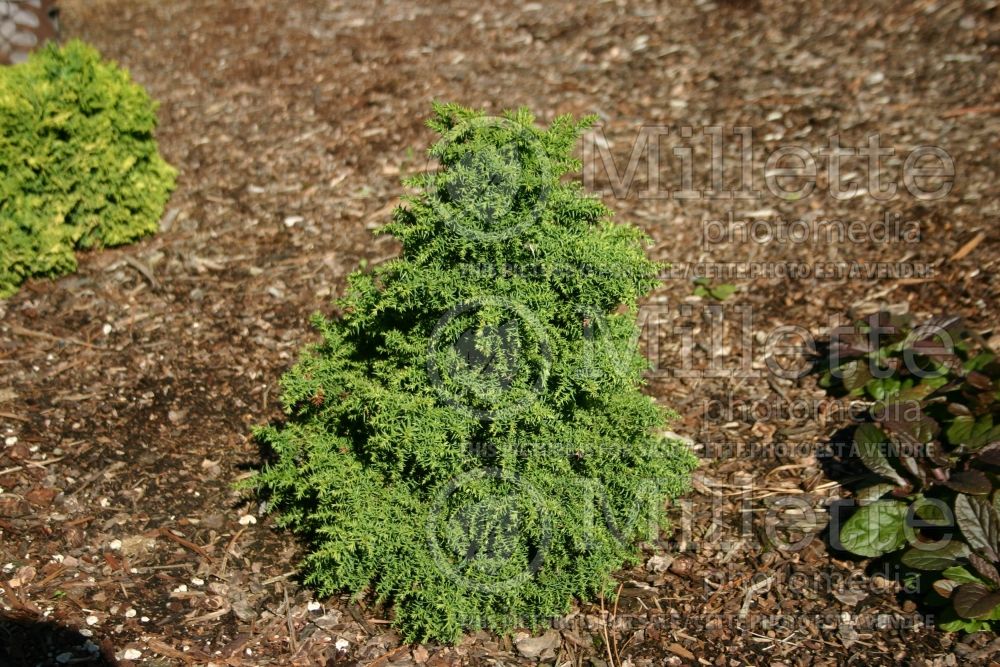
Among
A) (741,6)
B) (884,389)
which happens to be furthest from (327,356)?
(741,6)

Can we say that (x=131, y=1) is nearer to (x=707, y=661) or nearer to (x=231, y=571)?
(x=231, y=571)

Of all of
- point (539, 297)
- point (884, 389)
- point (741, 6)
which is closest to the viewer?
point (539, 297)

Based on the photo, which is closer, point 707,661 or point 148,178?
point 707,661

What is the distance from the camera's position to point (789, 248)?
5246 millimetres

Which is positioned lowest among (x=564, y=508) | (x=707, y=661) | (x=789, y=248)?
(x=707, y=661)

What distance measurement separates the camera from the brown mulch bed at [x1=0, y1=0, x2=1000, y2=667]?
3.46m

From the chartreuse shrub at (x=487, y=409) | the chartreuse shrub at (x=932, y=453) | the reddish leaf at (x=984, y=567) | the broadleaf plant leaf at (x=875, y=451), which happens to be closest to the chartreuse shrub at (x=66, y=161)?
the chartreuse shrub at (x=487, y=409)

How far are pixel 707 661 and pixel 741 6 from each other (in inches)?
215

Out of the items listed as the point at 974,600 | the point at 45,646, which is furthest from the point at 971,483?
the point at 45,646
